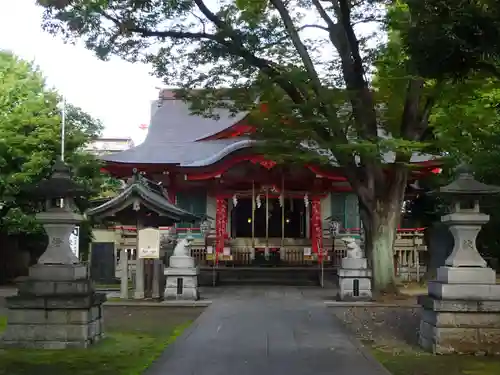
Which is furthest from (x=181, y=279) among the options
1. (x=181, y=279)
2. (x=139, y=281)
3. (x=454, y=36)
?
(x=454, y=36)

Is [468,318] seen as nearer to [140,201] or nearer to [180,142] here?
[140,201]

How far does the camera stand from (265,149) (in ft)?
51.4

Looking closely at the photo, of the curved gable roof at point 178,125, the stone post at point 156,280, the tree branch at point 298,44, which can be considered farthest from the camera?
the curved gable roof at point 178,125

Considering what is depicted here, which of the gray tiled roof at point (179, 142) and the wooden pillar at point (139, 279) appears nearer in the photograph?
the wooden pillar at point (139, 279)

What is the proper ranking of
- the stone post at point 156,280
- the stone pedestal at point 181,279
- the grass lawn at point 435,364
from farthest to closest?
the stone post at point 156,280, the stone pedestal at point 181,279, the grass lawn at point 435,364

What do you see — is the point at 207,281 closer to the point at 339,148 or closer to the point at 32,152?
the point at 32,152

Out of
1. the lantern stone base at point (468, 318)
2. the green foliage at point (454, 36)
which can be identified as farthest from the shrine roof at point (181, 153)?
the green foliage at point (454, 36)

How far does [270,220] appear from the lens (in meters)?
26.1

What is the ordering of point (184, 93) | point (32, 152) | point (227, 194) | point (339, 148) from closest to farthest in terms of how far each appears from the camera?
point (339, 148) < point (184, 93) < point (32, 152) < point (227, 194)

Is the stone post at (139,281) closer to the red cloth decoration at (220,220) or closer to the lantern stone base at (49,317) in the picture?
the red cloth decoration at (220,220)

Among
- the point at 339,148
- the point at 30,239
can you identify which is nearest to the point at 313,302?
the point at 339,148

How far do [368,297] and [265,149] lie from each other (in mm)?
4884

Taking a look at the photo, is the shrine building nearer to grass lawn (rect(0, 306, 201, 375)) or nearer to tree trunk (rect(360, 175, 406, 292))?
tree trunk (rect(360, 175, 406, 292))

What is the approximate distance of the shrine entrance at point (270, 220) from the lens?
25.5 meters
